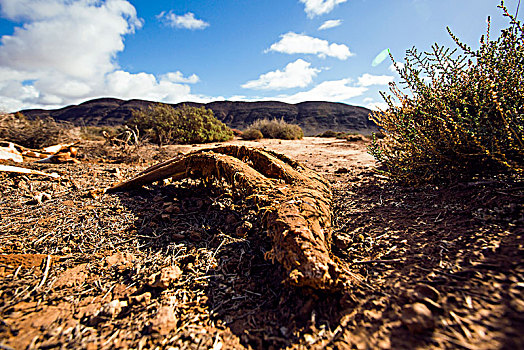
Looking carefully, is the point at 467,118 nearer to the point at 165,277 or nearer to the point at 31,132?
the point at 165,277

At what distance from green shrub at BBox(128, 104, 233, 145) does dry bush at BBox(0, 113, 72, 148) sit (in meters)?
3.54

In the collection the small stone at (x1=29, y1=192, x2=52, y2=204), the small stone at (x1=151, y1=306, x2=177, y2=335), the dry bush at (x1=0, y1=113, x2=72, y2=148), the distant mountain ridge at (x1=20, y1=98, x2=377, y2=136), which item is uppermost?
the distant mountain ridge at (x1=20, y1=98, x2=377, y2=136)

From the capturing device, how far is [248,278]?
1.40 m

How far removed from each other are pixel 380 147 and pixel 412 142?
63 centimetres

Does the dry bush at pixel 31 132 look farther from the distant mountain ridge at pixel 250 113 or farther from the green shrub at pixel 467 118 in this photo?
the distant mountain ridge at pixel 250 113

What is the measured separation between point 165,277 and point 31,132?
7.55 metres

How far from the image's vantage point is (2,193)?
2.43 metres

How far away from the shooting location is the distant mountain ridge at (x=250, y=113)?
41750 millimetres

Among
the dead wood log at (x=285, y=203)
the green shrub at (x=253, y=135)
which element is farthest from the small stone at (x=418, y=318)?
the green shrub at (x=253, y=135)

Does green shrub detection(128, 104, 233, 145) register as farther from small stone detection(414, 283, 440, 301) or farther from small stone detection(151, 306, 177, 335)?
small stone detection(414, 283, 440, 301)

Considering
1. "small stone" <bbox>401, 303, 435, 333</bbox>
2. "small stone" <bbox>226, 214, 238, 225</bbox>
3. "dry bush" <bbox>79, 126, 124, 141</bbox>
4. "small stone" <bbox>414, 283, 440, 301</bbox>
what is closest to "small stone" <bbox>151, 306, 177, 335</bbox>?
"small stone" <bbox>226, 214, 238, 225</bbox>

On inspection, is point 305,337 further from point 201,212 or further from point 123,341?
point 201,212

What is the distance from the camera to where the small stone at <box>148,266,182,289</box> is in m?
1.29

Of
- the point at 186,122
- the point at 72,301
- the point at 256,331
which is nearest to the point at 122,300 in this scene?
the point at 72,301
